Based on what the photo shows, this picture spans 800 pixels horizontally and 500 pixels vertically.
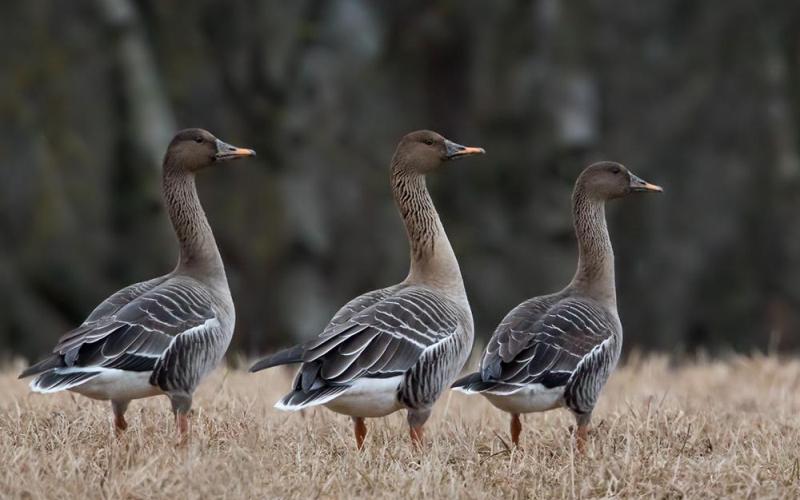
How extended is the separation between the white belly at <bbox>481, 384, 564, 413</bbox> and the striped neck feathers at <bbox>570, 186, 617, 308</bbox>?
1.05m

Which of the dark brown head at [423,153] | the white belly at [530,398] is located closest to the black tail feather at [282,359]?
→ the white belly at [530,398]

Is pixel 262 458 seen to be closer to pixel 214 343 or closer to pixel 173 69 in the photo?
pixel 214 343

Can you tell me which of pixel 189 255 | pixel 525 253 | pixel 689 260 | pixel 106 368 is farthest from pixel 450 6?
pixel 106 368

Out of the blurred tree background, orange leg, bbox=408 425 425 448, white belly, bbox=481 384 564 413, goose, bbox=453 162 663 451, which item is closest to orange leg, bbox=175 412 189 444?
orange leg, bbox=408 425 425 448

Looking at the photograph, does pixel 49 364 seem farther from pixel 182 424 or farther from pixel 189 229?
pixel 189 229

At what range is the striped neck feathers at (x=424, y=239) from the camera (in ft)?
24.5

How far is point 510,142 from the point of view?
17.8 m

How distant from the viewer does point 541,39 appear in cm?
1759

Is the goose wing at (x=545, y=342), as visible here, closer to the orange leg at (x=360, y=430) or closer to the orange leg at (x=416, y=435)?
the orange leg at (x=416, y=435)

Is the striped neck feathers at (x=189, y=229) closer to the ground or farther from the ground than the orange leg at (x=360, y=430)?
farther from the ground

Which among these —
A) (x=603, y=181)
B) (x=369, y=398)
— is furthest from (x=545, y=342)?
(x=603, y=181)

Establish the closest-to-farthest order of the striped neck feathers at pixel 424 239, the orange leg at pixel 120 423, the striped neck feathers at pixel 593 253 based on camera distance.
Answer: the orange leg at pixel 120 423 → the striped neck feathers at pixel 424 239 → the striped neck feathers at pixel 593 253

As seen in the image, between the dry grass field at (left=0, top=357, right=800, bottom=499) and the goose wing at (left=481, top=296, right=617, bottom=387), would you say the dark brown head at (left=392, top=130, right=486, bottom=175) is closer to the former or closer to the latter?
the goose wing at (left=481, top=296, right=617, bottom=387)

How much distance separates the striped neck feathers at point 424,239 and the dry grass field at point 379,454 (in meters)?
0.88
